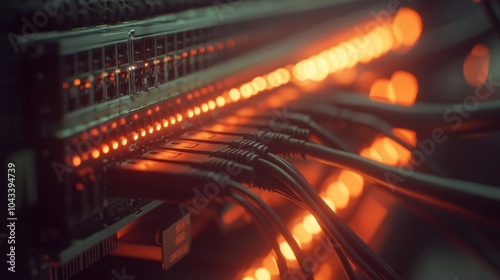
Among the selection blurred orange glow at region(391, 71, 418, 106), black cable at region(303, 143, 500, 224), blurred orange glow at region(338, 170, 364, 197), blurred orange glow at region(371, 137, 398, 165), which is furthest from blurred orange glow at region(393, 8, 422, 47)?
black cable at region(303, 143, 500, 224)

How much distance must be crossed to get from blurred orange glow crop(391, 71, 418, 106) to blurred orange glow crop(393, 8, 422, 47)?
14cm

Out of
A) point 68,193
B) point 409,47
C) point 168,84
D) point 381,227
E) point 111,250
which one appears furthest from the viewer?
point 409,47

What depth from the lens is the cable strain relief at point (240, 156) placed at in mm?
683

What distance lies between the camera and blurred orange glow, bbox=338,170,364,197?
1079mm

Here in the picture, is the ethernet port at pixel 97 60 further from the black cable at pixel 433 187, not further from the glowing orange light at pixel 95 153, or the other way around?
the black cable at pixel 433 187

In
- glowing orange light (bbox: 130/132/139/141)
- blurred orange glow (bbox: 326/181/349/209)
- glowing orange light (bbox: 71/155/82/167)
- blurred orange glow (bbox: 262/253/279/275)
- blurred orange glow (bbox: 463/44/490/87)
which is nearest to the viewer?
glowing orange light (bbox: 71/155/82/167)

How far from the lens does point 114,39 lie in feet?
2.12

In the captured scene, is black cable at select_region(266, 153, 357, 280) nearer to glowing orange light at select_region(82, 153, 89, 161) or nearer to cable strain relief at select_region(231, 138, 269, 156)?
cable strain relief at select_region(231, 138, 269, 156)

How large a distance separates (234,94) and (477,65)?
1.01 meters

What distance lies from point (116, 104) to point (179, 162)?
0.36 feet

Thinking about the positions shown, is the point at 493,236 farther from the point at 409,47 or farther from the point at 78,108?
the point at 409,47

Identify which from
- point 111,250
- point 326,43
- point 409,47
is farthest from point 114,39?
point 409,47

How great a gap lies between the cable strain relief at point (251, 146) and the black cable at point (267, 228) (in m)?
0.12

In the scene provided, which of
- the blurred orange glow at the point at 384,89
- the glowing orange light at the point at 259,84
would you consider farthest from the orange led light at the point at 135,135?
the blurred orange glow at the point at 384,89
